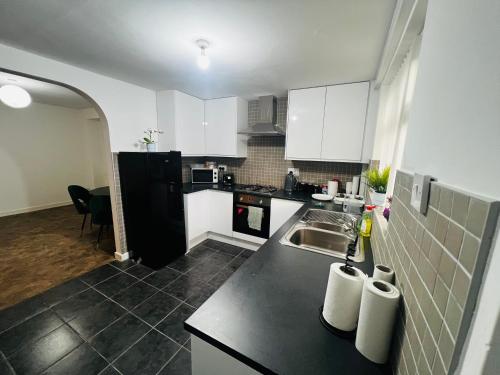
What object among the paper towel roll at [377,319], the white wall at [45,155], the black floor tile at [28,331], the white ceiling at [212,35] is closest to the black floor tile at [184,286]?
the black floor tile at [28,331]

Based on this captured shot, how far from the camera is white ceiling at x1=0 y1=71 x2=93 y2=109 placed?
2721mm

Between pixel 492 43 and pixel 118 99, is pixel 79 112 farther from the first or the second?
pixel 492 43

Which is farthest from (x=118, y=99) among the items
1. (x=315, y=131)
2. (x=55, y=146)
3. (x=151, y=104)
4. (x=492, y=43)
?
(x=55, y=146)

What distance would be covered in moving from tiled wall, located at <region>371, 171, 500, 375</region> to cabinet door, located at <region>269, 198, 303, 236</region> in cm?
183

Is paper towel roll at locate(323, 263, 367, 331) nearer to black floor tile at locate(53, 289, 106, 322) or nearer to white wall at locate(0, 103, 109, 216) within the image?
black floor tile at locate(53, 289, 106, 322)

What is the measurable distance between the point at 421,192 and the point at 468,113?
0.65ft

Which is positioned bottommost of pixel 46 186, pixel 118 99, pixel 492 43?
pixel 46 186

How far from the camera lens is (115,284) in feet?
6.83

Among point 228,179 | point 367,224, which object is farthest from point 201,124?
point 367,224

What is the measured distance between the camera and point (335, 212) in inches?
78.3

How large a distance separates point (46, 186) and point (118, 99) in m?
3.91

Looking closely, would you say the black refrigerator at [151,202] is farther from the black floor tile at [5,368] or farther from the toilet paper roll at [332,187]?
the toilet paper roll at [332,187]

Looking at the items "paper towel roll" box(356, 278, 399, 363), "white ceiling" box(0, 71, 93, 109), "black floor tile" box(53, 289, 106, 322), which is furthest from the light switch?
"white ceiling" box(0, 71, 93, 109)

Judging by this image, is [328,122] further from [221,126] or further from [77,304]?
[77,304]
